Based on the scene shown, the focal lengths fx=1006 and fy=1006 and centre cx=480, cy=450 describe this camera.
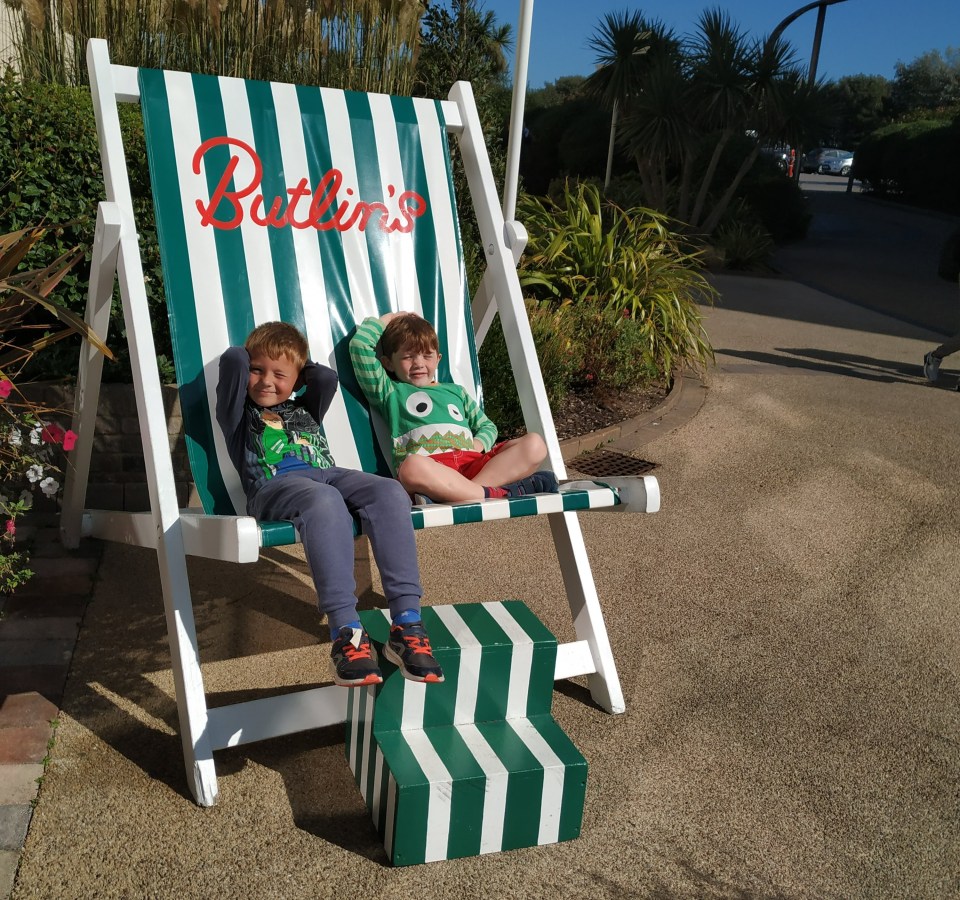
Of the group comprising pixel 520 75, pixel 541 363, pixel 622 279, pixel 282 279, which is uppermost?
pixel 520 75

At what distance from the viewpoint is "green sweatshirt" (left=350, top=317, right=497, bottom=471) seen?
10.1 ft

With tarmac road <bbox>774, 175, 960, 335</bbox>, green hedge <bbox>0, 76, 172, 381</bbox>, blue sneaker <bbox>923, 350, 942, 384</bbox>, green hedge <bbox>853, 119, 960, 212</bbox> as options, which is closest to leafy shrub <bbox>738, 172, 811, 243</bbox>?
tarmac road <bbox>774, 175, 960, 335</bbox>

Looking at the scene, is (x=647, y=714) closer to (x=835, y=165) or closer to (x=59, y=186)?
(x=59, y=186)

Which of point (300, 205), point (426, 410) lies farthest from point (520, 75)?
point (426, 410)

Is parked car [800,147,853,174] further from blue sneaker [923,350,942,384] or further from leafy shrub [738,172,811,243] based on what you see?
blue sneaker [923,350,942,384]

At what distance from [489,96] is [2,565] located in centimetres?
617

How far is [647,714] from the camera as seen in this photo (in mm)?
2986

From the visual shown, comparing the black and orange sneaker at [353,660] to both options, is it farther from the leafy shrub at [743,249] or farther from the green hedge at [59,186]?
the leafy shrub at [743,249]

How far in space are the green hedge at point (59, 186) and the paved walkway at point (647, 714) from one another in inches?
39.2

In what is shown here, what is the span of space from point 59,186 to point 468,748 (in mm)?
3046

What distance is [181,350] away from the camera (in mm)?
2898

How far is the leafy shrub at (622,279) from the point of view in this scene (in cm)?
652

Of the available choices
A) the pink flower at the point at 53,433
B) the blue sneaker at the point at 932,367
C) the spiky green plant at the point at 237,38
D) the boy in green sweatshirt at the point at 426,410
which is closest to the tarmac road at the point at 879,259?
the blue sneaker at the point at 932,367

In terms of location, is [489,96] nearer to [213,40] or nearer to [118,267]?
[213,40]
